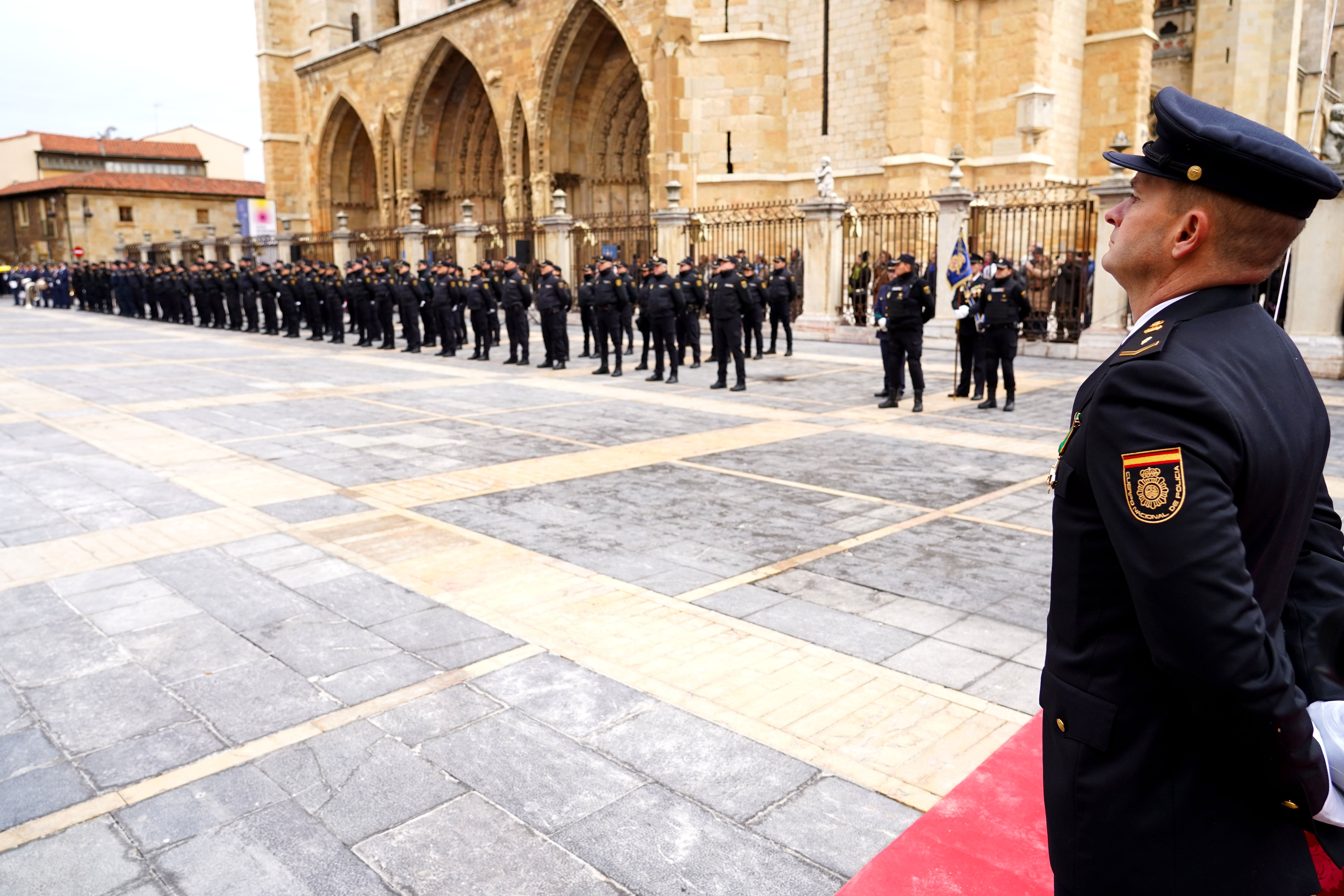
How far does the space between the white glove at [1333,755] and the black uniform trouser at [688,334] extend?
44.2 ft

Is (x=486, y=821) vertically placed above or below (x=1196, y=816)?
below

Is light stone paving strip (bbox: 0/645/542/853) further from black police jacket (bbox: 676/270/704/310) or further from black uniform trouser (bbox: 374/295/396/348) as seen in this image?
black uniform trouser (bbox: 374/295/396/348)

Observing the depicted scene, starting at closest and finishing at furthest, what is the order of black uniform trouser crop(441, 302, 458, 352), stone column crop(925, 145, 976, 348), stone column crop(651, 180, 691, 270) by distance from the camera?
stone column crop(925, 145, 976, 348), black uniform trouser crop(441, 302, 458, 352), stone column crop(651, 180, 691, 270)

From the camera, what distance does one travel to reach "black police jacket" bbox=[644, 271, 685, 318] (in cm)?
1381

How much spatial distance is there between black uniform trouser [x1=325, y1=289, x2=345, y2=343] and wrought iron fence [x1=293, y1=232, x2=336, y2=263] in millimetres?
11866

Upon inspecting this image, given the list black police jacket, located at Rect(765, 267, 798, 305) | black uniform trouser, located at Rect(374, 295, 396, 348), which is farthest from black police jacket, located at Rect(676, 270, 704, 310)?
black uniform trouser, located at Rect(374, 295, 396, 348)

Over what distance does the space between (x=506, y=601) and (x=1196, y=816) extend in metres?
3.79

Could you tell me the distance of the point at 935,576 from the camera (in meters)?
5.16

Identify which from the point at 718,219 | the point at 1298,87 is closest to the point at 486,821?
the point at 718,219

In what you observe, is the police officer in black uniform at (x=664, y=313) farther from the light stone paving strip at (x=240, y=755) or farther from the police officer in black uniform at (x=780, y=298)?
the light stone paving strip at (x=240, y=755)

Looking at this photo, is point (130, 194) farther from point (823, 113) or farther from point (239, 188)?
point (823, 113)

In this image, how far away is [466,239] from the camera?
1045 inches

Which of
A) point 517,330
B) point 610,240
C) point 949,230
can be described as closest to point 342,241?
point 610,240

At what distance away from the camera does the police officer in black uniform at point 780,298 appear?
16.4 metres
